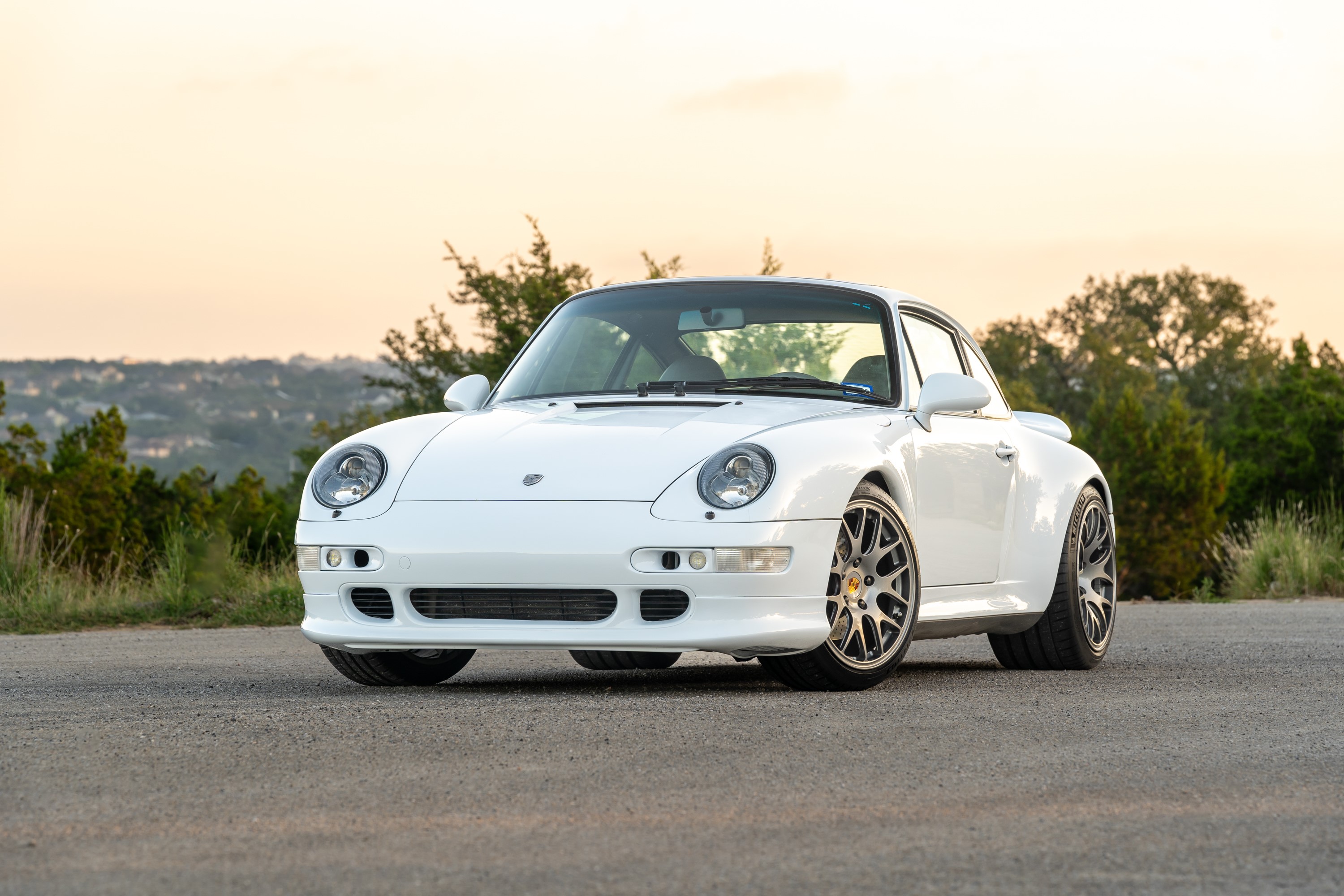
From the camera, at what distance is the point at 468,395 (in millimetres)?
7254

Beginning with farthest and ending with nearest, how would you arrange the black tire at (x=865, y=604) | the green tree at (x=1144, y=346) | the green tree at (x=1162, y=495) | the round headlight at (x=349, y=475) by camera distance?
the green tree at (x=1144, y=346), the green tree at (x=1162, y=495), the round headlight at (x=349, y=475), the black tire at (x=865, y=604)

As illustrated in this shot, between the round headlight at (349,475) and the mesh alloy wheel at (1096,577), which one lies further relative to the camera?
the mesh alloy wheel at (1096,577)

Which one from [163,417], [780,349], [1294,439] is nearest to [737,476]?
[780,349]

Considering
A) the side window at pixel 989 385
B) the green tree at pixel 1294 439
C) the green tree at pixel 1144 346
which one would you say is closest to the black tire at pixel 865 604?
the side window at pixel 989 385

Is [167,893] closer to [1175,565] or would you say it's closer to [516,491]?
[516,491]

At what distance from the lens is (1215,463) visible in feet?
186

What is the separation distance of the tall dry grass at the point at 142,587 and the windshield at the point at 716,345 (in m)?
5.50

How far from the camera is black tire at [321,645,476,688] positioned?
6.49 metres

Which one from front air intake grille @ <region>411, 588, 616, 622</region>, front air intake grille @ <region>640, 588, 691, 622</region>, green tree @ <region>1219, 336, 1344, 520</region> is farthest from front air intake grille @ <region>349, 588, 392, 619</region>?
green tree @ <region>1219, 336, 1344, 520</region>

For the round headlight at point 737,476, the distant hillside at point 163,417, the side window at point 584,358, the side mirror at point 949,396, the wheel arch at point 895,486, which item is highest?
the side window at point 584,358

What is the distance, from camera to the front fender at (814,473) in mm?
5723

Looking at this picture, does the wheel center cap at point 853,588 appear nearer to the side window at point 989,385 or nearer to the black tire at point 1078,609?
the side window at point 989,385

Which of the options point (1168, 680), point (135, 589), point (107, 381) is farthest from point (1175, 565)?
point (107, 381)

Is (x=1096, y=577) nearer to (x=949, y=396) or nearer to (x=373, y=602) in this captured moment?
(x=949, y=396)
